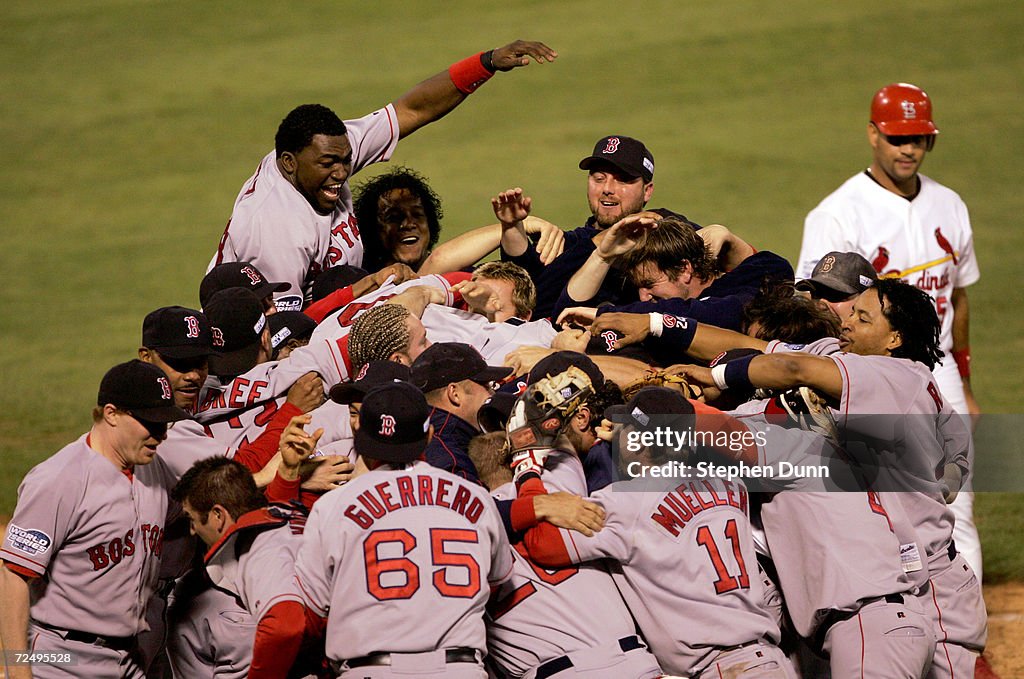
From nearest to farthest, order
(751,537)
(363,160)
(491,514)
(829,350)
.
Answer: (491,514) < (751,537) < (829,350) < (363,160)

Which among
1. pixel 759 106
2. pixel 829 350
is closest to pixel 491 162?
pixel 759 106

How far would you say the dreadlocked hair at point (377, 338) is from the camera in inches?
197

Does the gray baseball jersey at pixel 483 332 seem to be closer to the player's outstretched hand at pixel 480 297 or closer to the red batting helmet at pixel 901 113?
the player's outstretched hand at pixel 480 297

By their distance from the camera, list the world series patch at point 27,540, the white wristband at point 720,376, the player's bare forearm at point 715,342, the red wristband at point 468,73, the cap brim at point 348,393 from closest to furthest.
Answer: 1. the world series patch at point 27,540
2. the cap brim at point 348,393
3. the white wristband at point 720,376
4. the player's bare forearm at point 715,342
5. the red wristband at point 468,73

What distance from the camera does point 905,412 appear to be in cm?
460

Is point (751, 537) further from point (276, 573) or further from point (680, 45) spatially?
point (680, 45)

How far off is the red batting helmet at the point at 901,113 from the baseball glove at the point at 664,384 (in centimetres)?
313

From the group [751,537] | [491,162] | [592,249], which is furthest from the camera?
[491,162]

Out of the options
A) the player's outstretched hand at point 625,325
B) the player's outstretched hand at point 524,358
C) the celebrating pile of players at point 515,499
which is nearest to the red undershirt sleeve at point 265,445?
the celebrating pile of players at point 515,499

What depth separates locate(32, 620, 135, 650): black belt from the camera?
181 inches

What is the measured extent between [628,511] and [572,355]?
2.19 ft

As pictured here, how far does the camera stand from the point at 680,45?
19062mm

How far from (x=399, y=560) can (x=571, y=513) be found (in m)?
0.63

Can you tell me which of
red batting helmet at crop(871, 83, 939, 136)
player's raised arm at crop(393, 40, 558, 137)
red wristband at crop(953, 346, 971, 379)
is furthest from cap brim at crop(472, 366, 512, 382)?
red wristband at crop(953, 346, 971, 379)
